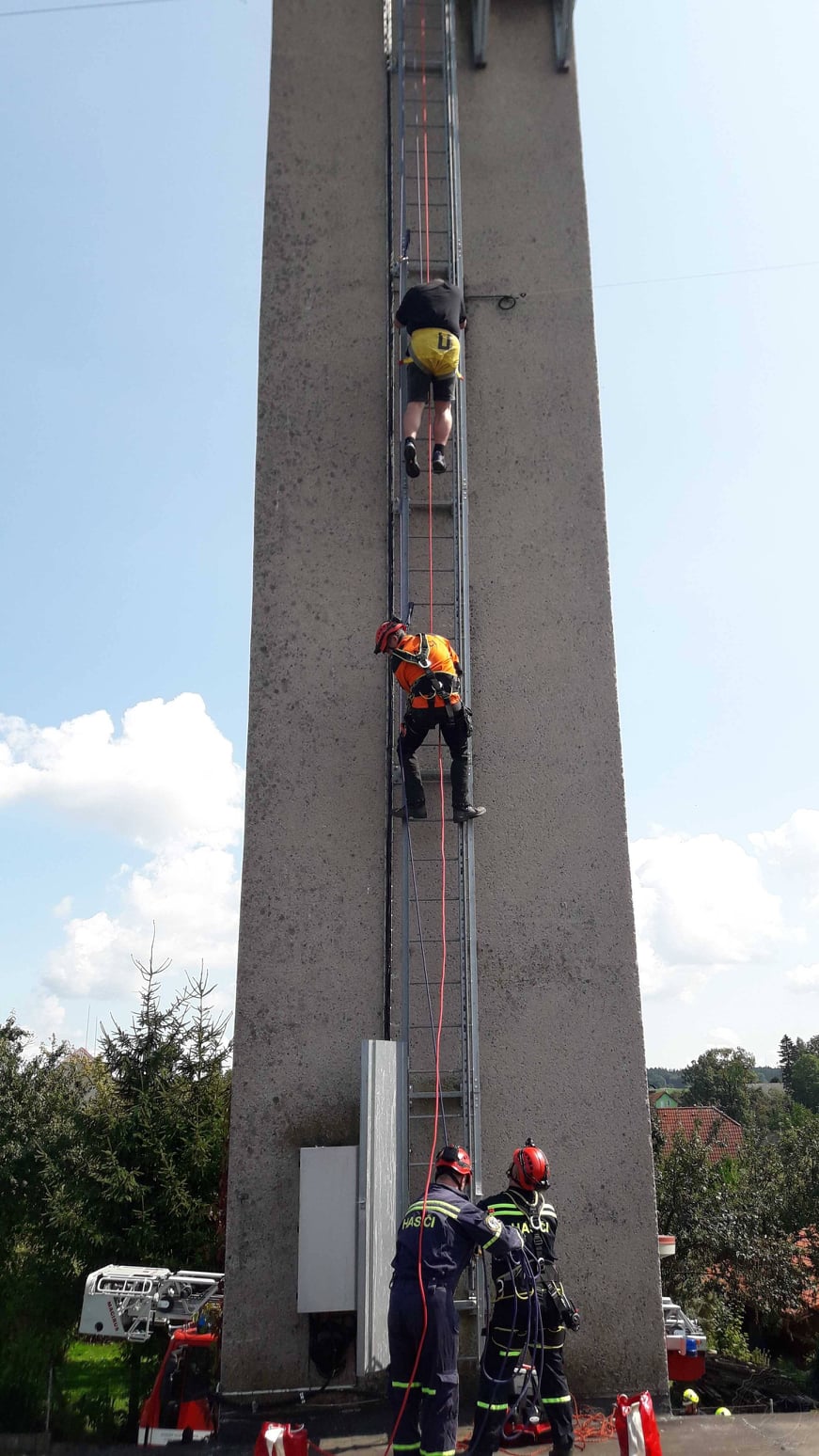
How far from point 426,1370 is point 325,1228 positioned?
1349mm

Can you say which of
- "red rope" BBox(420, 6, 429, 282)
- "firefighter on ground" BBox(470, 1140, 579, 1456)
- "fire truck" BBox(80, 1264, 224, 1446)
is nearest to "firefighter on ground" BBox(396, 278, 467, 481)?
"red rope" BBox(420, 6, 429, 282)

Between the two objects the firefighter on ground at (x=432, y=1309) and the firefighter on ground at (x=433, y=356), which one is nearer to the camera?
the firefighter on ground at (x=432, y=1309)

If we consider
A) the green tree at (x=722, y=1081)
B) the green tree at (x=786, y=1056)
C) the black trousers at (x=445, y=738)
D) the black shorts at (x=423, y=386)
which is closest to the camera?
the black trousers at (x=445, y=738)

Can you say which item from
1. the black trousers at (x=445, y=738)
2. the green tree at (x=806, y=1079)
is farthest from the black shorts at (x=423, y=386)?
the green tree at (x=806, y=1079)

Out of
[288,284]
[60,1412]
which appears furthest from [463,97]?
[60,1412]

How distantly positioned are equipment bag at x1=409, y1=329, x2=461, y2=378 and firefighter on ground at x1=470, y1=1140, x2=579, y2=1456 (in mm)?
5539

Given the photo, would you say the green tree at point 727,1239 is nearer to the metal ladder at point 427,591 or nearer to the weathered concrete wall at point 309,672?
the metal ladder at point 427,591

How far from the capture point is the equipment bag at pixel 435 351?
22.8ft

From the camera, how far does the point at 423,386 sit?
23.6 feet

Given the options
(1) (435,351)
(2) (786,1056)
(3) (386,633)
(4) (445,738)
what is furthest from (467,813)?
(2) (786,1056)

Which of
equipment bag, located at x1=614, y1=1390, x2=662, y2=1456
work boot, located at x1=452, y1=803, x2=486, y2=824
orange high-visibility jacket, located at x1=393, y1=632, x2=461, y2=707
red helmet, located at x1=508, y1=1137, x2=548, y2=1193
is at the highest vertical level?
orange high-visibility jacket, located at x1=393, y1=632, x2=461, y2=707

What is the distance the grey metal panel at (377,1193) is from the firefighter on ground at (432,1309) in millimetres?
822

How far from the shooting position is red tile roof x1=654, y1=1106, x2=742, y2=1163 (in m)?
19.0

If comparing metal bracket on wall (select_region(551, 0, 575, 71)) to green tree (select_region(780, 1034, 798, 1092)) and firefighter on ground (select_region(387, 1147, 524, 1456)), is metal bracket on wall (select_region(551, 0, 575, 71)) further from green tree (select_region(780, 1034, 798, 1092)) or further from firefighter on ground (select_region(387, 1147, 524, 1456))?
green tree (select_region(780, 1034, 798, 1092))
